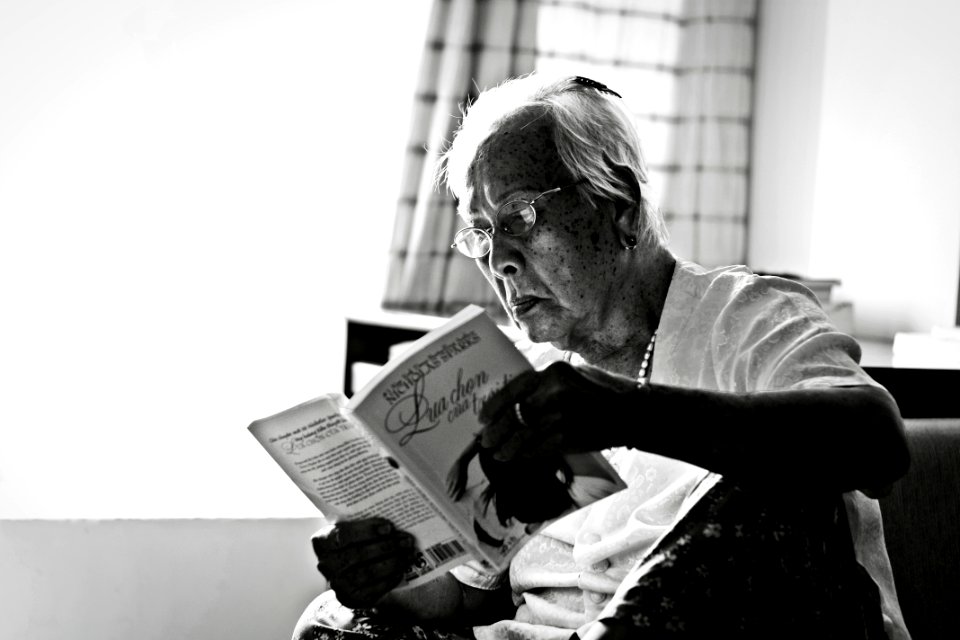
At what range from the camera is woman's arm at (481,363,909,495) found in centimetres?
81

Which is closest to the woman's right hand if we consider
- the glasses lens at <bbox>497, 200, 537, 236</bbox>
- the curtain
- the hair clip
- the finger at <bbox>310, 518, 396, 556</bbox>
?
the finger at <bbox>310, 518, 396, 556</bbox>

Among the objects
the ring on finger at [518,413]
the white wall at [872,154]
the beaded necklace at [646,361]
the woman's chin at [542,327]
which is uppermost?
the white wall at [872,154]

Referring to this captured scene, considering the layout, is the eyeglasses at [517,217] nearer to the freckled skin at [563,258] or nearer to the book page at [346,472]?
the freckled skin at [563,258]

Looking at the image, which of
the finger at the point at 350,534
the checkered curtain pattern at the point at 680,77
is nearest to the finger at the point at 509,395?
the finger at the point at 350,534

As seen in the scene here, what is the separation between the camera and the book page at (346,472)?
96 cm

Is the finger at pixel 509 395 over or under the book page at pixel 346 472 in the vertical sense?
over

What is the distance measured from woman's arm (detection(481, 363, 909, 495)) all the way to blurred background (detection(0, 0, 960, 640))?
4.21 ft

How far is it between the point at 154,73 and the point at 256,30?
32 centimetres

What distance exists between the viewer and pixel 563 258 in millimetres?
1200

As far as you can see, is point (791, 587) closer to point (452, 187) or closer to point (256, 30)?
point (452, 187)

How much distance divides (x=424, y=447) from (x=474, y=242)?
45cm

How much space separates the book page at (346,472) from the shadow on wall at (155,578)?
3.33ft

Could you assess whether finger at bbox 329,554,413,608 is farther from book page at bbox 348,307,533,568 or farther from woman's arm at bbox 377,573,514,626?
book page at bbox 348,307,533,568

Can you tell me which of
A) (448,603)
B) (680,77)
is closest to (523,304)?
(448,603)
